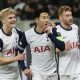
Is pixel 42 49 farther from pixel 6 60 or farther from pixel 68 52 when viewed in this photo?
pixel 6 60

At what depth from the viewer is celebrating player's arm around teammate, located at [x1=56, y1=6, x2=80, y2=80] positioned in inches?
402

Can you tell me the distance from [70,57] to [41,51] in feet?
1.92

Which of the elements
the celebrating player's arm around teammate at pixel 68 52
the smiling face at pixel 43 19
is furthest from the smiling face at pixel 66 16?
the smiling face at pixel 43 19

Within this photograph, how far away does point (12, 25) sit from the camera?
9.66 metres

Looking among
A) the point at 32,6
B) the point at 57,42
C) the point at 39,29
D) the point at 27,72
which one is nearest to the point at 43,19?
the point at 39,29

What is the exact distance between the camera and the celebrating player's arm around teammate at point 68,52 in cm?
1022

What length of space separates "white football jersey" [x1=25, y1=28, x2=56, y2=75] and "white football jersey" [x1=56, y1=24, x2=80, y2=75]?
24cm

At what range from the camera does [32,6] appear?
17.6m

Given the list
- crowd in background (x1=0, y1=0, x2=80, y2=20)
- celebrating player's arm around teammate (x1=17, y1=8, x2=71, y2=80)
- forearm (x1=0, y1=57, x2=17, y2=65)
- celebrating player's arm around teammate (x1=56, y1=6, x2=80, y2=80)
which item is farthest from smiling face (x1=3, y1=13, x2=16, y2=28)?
crowd in background (x1=0, y1=0, x2=80, y2=20)

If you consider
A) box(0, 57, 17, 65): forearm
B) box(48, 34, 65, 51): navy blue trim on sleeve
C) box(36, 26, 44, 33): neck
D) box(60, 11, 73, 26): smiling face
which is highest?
box(60, 11, 73, 26): smiling face

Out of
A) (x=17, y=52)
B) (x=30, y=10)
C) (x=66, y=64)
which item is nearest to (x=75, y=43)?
(x=66, y=64)

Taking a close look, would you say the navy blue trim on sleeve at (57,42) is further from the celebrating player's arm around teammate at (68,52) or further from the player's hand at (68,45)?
the celebrating player's arm around teammate at (68,52)

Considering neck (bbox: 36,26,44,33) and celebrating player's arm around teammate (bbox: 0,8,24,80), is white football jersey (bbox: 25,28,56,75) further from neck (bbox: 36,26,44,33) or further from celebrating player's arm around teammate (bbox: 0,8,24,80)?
celebrating player's arm around teammate (bbox: 0,8,24,80)

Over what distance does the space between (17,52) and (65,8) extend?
4.33 feet
